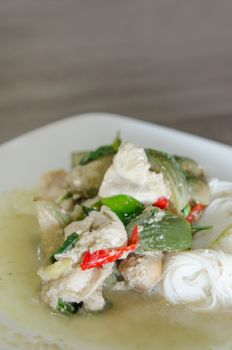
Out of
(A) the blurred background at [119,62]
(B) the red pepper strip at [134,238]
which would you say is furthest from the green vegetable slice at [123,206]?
(A) the blurred background at [119,62]

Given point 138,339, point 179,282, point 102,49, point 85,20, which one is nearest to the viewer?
point 138,339

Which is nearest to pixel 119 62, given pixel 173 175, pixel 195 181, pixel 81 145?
pixel 81 145

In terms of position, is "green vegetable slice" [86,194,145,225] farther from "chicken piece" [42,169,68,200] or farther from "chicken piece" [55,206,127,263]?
"chicken piece" [42,169,68,200]

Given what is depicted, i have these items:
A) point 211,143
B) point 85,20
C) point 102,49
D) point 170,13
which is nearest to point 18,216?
point 211,143

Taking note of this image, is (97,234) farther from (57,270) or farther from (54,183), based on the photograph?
(54,183)

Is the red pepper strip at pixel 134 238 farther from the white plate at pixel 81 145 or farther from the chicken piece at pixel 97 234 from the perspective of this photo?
the white plate at pixel 81 145

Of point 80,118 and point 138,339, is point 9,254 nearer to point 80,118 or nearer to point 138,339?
point 138,339
